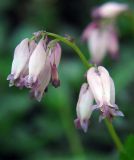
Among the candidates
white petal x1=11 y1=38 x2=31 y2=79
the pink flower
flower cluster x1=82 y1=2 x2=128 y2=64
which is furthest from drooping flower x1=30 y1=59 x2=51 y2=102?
the pink flower

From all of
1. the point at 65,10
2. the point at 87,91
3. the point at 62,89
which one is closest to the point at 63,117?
the point at 62,89

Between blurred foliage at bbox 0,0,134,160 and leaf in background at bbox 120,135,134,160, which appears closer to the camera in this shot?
leaf in background at bbox 120,135,134,160

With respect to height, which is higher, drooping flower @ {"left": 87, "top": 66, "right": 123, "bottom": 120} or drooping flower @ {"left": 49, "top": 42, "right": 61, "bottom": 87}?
drooping flower @ {"left": 49, "top": 42, "right": 61, "bottom": 87}

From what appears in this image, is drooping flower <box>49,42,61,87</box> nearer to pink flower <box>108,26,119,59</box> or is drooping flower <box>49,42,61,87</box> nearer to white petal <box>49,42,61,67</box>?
white petal <box>49,42,61,67</box>

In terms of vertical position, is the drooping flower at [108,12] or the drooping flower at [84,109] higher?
the drooping flower at [108,12]

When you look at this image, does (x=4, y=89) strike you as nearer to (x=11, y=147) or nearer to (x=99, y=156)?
(x=11, y=147)

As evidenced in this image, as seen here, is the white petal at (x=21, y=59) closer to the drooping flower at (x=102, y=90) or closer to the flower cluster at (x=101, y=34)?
the drooping flower at (x=102, y=90)

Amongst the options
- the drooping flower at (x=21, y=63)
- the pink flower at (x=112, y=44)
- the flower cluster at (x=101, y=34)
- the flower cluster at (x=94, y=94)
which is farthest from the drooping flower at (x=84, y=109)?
the pink flower at (x=112, y=44)
